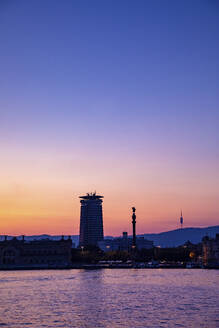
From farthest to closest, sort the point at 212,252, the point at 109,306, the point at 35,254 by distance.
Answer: the point at 212,252 → the point at 35,254 → the point at 109,306

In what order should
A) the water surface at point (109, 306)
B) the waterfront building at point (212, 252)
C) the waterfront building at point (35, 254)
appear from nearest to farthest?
1. the water surface at point (109, 306)
2. the waterfront building at point (35, 254)
3. the waterfront building at point (212, 252)

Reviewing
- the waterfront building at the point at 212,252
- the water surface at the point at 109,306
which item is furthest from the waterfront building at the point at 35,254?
the water surface at the point at 109,306

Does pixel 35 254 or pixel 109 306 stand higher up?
pixel 35 254

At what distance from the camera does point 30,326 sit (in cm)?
4375

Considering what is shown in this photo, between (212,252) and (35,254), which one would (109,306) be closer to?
(35,254)

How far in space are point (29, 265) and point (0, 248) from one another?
37.8 feet

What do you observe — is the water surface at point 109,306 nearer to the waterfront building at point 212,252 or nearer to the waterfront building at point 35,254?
the waterfront building at point 35,254

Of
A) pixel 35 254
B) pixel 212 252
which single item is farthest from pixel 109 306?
pixel 212 252

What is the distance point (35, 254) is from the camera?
165250 millimetres

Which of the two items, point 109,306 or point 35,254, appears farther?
point 35,254

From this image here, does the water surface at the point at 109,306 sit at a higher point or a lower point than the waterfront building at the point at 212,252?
lower

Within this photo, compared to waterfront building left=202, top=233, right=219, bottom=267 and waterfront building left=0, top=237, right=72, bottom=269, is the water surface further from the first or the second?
waterfront building left=202, top=233, right=219, bottom=267

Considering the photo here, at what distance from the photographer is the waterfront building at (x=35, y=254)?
160 meters

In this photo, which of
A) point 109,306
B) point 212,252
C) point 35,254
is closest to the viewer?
point 109,306
